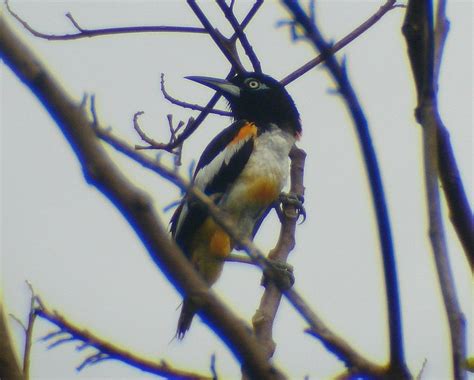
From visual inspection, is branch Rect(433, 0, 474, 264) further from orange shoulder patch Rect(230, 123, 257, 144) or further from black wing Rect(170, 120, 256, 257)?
orange shoulder patch Rect(230, 123, 257, 144)

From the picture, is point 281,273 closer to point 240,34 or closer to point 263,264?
point 263,264

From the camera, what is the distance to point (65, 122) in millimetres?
1411

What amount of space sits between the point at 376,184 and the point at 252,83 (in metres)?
6.42

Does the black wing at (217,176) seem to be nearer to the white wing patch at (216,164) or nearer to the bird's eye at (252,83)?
the white wing patch at (216,164)

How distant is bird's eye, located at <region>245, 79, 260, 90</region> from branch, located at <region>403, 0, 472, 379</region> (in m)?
5.83

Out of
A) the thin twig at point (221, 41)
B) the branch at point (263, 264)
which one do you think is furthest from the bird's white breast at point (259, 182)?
the branch at point (263, 264)

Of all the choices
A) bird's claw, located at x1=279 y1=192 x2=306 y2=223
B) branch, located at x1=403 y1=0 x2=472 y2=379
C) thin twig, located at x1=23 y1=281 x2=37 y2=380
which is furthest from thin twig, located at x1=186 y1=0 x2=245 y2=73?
branch, located at x1=403 y1=0 x2=472 y2=379

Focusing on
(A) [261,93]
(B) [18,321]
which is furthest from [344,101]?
(A) [261,93]

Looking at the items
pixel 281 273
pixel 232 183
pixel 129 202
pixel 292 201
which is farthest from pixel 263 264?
pixel 232 183

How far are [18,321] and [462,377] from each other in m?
2.41

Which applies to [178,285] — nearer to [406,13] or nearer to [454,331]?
[454,331]

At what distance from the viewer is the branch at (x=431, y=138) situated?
5.41 feet

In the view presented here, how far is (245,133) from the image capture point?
7.59 metres

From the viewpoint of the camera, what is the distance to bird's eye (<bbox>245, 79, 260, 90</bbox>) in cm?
797
